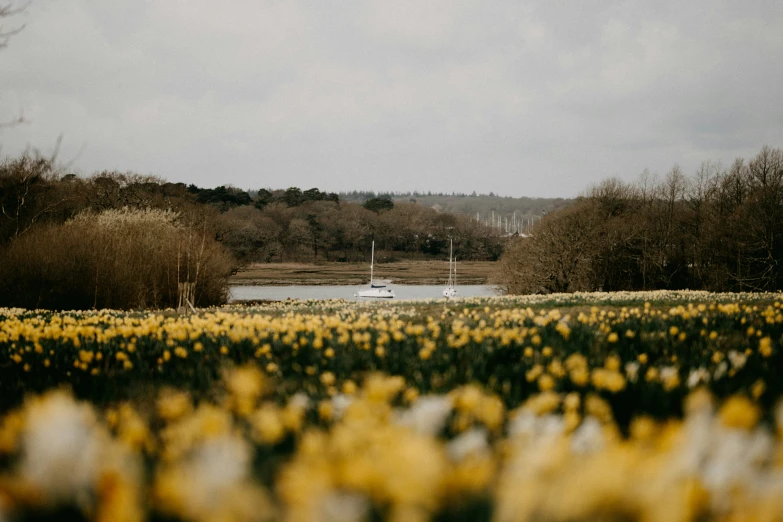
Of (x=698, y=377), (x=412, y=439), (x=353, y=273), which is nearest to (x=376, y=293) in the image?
(x=353, y=273)

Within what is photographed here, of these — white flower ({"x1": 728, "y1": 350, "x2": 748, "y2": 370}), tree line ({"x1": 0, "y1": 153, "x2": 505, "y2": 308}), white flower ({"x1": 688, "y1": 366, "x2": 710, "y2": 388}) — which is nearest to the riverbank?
tree line ({"x1": 0, "y1": 153, "x2": 505, "y2": 308})

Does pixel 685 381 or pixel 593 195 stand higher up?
pixel 593 195

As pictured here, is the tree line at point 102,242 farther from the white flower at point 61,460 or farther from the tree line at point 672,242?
the tree line at point 672,242

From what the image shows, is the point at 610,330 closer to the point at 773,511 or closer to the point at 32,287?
the point at 773,511

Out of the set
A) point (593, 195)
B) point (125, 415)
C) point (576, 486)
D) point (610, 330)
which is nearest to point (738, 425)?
point (576, 486)

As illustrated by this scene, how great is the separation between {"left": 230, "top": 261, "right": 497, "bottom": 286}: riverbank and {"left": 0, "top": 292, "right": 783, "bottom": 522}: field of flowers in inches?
2794

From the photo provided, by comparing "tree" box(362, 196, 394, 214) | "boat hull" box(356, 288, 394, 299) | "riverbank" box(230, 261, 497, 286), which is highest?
"tree" box(362, 196, 394, 214)

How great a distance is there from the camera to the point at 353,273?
90.6m

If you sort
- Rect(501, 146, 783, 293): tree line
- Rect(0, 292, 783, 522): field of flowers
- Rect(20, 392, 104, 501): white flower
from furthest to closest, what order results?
Rect(501, 146, 783, 293): tree line < Rect(20, 392, 104, 501): white flower < Rect(0, 292, 783, 522): field of flowers

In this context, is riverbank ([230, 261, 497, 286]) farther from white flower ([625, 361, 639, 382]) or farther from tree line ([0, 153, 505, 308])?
white flower ([625, 361, 639, 382])

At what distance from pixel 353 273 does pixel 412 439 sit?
89481mm

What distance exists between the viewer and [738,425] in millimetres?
1434

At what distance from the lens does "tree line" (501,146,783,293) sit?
→ 36.8 metres

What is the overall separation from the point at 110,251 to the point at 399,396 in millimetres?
22747
